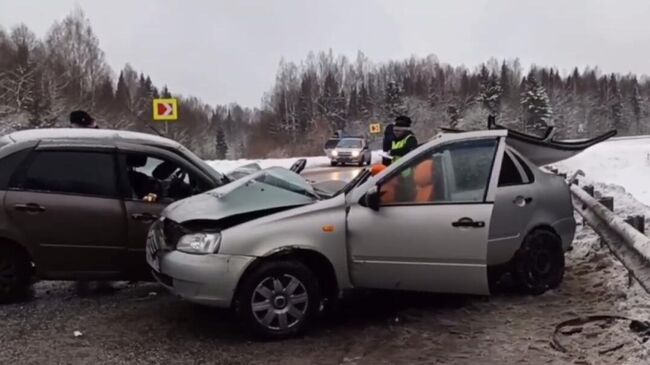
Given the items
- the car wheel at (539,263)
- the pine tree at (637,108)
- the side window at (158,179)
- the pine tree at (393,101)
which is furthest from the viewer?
the pine tree at (637,108)

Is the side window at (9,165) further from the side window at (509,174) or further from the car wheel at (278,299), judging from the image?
the side window at (509,174)

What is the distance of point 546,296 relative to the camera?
18.9 feet

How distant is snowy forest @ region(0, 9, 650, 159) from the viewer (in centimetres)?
5942

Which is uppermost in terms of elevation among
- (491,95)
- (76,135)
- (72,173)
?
(491,95)

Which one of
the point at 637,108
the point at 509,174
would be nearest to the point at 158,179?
the point at 509,174

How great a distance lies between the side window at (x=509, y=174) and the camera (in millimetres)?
5574

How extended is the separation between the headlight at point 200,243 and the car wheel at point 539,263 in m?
2.90

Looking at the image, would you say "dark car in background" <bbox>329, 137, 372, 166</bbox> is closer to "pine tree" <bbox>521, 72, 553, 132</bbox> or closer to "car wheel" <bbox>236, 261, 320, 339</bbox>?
"car wheel" <bbox>236, 261, 320, 339</bbox>

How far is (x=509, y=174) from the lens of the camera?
5.64 meters

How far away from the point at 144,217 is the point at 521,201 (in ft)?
12.3

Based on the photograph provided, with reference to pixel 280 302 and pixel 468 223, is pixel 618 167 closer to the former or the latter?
pixel 468 223

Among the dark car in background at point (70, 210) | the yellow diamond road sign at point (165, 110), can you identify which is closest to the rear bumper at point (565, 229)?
the dark car in background at point (70, 210)

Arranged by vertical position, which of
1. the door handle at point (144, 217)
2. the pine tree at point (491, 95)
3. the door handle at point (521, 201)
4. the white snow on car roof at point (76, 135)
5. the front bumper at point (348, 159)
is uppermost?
the pine tree at point (491, 95)

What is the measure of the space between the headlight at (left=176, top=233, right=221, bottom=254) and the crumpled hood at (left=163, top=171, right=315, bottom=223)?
0.16 metres
